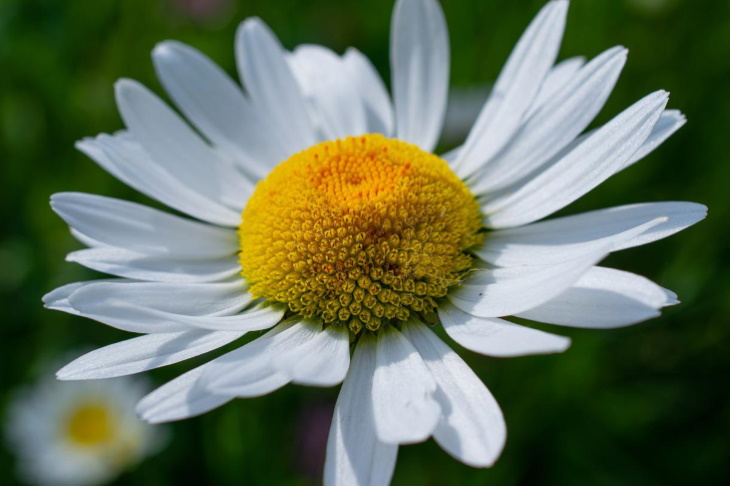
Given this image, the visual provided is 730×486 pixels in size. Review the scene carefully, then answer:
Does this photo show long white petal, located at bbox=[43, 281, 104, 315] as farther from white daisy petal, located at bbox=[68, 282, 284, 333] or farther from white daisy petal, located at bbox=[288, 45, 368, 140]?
white daisy petal, located at bbox=[288, 45, 368, 140]

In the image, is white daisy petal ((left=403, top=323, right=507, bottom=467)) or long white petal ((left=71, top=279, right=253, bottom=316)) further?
long white petal ((left=71, top=279, right=253, bottom=316))

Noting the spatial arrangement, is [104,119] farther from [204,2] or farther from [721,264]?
[721,264]

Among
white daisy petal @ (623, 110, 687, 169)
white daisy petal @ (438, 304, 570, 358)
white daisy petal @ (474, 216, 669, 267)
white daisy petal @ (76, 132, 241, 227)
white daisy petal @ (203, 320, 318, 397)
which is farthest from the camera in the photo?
white daisy petal @ (76, 132, 241, 227)

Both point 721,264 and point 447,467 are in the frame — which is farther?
point 721,264

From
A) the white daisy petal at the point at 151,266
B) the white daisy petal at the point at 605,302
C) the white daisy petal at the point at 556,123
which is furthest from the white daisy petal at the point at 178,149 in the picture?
the white daisy petal at the point at 605,302

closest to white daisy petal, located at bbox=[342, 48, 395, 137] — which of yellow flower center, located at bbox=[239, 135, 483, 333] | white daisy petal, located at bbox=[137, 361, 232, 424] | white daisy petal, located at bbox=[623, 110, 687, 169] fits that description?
yellow flower center, located at bbox=[239, 135, 483, 333]

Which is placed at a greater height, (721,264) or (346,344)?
(346,344)

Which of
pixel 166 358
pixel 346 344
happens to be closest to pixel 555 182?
pixel 346 344
